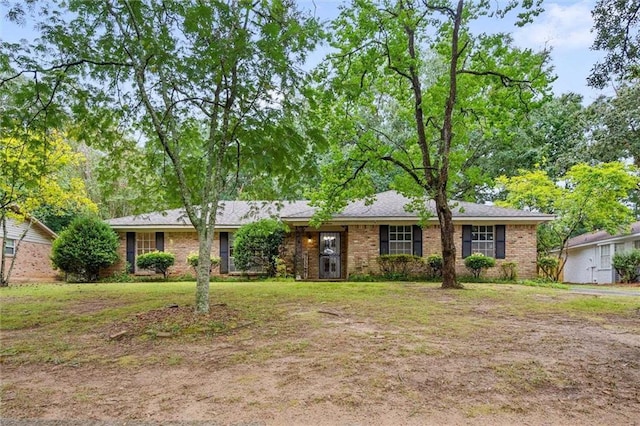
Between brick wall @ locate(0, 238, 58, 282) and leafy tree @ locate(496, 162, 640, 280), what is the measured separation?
891 inches

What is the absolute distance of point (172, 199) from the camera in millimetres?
8250

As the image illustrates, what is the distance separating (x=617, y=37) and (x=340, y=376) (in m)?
6.06

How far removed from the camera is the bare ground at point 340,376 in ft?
10.2

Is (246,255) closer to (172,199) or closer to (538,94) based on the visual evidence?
(172,199)

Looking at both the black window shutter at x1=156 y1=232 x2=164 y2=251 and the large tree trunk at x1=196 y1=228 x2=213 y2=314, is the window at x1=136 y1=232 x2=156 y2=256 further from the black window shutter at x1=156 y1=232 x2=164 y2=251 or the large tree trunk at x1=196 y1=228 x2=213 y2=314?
the large tree trunk at x1=196 y1=228 x2=213 y2=314

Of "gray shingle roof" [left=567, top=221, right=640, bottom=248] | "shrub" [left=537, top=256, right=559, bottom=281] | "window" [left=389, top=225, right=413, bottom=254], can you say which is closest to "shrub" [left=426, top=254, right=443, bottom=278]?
"window" [left=389, top=225, right=413, bottom=254]

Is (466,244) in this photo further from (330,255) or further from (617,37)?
(617,37)

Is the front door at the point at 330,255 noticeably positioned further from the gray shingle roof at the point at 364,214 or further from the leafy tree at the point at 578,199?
the leafy tree at the point at 578,199

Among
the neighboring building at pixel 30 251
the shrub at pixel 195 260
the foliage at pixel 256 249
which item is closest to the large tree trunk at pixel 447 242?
the foliage at pixel 256 249

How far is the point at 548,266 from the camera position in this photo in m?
17.2

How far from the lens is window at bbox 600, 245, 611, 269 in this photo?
1986 centimetres

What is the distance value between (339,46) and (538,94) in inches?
232

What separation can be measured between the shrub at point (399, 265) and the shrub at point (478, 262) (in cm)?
173

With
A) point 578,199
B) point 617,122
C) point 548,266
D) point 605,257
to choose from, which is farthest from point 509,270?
point 617,122
